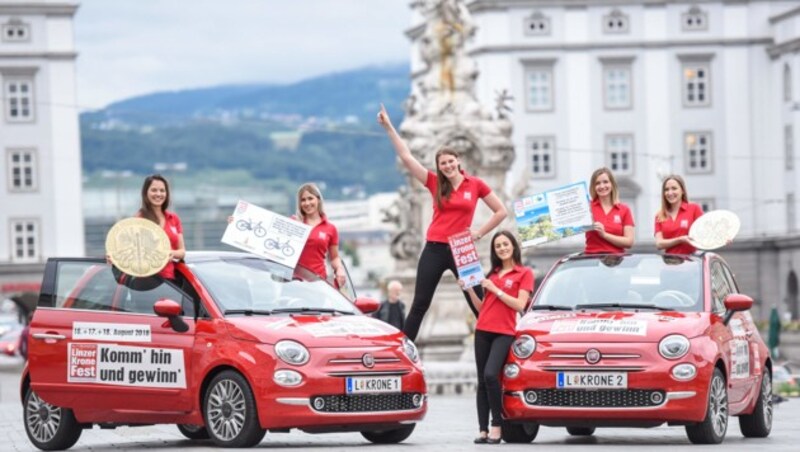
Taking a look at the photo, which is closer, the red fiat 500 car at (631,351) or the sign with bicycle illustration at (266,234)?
the red fiat 500 car at (631,351)

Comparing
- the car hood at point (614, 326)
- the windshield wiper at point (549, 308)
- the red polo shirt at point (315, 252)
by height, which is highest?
the red polo shirt at point (315, 252)

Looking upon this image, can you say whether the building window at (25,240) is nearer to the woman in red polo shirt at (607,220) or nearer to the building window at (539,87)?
the building window at (539,87)

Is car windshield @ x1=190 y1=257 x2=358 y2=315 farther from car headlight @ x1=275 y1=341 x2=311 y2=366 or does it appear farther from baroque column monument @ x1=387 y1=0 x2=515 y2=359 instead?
baroque column monument @ x1=387 y1=0 x2=515 y2=359

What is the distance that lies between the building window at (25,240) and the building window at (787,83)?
3313 centimetres

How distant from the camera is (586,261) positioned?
20375 mm

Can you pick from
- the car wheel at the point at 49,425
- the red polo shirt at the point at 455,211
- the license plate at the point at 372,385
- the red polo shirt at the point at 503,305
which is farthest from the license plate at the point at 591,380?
the car wheel at the point at 49,425

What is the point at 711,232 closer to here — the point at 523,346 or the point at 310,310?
the point at 523,346

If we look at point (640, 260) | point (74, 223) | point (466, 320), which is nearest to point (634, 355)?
point (640, 260)

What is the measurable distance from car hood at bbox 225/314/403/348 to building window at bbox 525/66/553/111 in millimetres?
88194

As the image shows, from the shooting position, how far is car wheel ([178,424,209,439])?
20438 millimetres

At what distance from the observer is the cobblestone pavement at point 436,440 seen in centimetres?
1898

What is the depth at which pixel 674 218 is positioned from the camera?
21.0 meters

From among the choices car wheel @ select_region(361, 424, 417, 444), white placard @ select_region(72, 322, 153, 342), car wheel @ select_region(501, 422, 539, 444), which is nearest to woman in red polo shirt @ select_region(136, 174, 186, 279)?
white placard @ select_region(72, 322, 153, 342)

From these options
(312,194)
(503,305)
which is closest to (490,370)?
(503,305)
